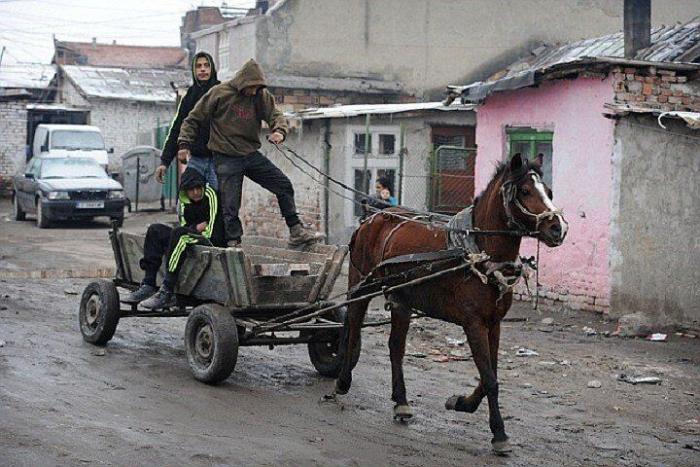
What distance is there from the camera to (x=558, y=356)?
1112 centimetres

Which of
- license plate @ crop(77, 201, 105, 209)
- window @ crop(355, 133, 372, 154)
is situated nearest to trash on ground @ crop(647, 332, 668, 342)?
window @ crop(355, 133, 372, 154)

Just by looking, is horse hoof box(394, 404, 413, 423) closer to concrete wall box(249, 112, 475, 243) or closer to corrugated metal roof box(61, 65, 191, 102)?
concrete wall box(249, 112, 475, 243)

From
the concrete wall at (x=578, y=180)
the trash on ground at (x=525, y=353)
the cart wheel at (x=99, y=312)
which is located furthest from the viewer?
the concrete wall at (x=578, y=180)

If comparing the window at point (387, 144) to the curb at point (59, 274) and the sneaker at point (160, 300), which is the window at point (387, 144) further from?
the sneaker at point (160, 300)

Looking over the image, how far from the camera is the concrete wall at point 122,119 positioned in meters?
40.5

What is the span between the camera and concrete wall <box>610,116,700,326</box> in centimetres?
1294

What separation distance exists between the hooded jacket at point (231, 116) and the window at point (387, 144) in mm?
10255

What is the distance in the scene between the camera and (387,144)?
65.3 ft

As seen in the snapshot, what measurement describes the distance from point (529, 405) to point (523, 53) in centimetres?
1691

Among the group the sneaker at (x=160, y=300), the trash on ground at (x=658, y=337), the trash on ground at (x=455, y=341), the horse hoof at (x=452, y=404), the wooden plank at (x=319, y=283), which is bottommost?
the trash on ground at (x=455, y=341)

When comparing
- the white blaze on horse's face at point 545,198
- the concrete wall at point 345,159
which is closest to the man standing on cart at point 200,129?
the white blaze on horse's face at point 545,198

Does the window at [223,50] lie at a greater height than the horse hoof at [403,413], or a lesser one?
Result: greater

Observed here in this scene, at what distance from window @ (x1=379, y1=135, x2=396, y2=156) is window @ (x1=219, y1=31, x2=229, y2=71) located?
6.41 meters

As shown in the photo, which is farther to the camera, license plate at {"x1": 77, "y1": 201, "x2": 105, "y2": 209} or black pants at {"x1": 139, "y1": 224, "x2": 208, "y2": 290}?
license plate at {"x1": 77, "y1": 201, "x2": 105, "y2": 209}
